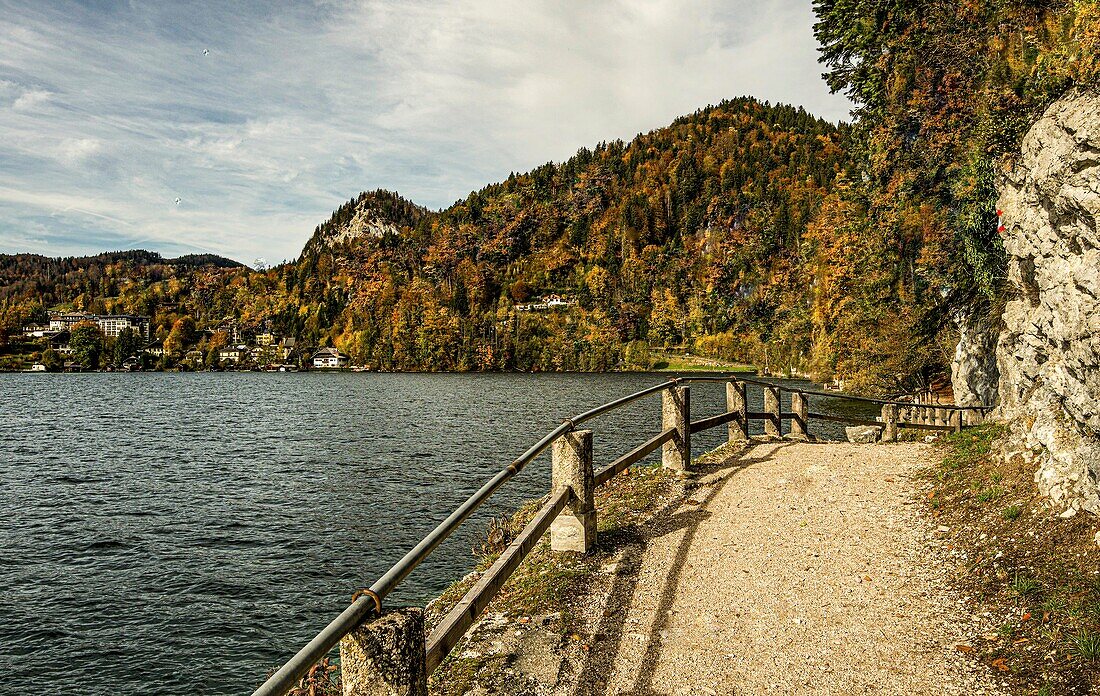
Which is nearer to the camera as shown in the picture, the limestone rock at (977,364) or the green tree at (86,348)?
the limestone rock at (977,364)

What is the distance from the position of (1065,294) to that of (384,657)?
7232 mm

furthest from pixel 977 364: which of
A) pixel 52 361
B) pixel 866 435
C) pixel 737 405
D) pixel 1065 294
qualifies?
pixel 52 361

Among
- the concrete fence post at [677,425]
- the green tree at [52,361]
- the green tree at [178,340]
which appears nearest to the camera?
the concrete fence post at [677,425]

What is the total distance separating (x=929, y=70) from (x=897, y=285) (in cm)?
1263

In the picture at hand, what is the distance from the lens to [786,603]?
6.20m

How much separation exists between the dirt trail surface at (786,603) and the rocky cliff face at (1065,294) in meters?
1.60

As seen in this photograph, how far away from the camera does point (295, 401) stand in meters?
75.2

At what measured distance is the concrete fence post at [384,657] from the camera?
332 cm

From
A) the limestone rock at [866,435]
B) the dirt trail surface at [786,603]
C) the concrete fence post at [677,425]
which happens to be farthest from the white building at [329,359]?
the dirt trail surface at [786,603]

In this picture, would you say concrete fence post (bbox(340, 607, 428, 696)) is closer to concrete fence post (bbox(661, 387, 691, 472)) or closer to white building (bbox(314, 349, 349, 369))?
concrete fence post (bbox(661, 387, 691, 472))

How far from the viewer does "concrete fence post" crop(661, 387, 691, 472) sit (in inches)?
411

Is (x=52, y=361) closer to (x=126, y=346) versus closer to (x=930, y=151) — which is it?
(x=126, y=346)

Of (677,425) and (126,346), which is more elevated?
(126,346)

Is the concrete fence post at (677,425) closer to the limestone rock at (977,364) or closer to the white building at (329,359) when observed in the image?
the limestone rock at (977,364)
